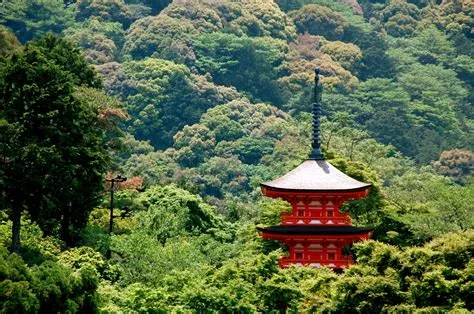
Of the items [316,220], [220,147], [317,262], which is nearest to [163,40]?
[220,147]

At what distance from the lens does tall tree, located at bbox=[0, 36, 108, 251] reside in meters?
52.0

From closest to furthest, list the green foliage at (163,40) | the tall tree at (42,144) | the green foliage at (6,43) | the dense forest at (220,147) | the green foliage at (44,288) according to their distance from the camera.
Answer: the green foliage at (44,288), the dense forest at (220,147), the tall tree at (42,144), the green foliage at (6,43), the green foliage at (163,40)

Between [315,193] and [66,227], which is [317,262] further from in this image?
[66,227]

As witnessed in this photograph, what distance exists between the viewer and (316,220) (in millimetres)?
56031

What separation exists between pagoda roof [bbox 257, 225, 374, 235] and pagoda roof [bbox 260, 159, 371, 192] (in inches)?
A: 48.9

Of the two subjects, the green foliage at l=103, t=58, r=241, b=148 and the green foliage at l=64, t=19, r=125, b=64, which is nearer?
the green foliage at l=103, t=58, r=241, b=148

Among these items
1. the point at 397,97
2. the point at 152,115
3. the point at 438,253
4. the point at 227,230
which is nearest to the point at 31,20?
the point at 152,115

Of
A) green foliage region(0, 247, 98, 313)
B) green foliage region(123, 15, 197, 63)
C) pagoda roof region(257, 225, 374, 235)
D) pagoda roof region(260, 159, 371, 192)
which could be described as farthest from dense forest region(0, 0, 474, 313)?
pagoda roof region(260, 159, 371, 192)

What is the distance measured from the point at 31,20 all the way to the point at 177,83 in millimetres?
22675

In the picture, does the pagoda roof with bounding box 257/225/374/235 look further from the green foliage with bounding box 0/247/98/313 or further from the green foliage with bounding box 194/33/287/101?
the green foliage with bounding box 194/33/287/101

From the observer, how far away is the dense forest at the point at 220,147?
45.2m

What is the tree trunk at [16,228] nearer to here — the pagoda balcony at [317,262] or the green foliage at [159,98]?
the pagoda balcony at [317,262]

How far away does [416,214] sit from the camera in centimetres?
5841

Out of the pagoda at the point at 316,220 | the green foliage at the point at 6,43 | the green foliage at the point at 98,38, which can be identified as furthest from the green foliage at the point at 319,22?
the pagoda at the point at 316,220
